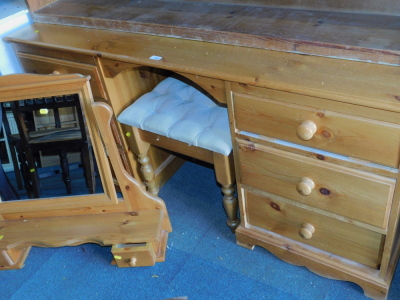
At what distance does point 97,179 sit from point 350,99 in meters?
0.86

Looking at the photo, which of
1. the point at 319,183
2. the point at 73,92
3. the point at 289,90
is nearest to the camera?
the point at 289,90

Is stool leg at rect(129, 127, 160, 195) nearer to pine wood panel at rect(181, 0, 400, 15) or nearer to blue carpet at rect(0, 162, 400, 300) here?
blue carpet at rect(0, 162, 400, 300)

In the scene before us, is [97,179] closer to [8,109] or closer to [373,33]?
[8,109]

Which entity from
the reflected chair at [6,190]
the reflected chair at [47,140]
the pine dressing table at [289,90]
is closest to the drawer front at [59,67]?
the pine dressing table at [289,90]

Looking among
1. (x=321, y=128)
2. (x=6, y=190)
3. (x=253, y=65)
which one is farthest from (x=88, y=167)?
(x=321, y=128)

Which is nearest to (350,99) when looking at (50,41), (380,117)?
(380,117)

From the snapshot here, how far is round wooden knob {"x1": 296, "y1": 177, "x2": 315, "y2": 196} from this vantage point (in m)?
1.18

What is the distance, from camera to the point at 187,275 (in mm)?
1475

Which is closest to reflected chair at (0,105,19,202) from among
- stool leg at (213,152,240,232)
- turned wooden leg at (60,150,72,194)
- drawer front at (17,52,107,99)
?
turned wooden leg at (60,150,72,194)

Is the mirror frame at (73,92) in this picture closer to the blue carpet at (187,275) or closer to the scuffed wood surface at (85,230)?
A: the scuffed wood surface at (85,230)

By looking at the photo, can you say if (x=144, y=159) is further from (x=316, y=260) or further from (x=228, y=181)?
(x=316, y=260)

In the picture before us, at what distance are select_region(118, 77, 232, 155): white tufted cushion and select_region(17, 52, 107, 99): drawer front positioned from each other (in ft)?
0.41

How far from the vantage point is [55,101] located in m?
1.37

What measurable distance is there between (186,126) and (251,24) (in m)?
0.36
